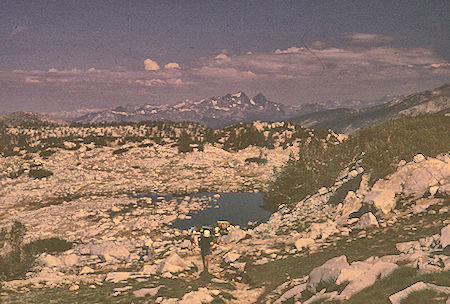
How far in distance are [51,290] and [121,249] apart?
19.6 feet

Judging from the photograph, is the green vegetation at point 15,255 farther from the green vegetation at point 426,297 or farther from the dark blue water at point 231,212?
the green vegetation at point 426,297

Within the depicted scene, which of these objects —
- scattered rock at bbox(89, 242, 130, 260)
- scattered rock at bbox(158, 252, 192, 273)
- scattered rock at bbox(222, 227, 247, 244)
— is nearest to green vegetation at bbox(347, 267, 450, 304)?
scattered rock at bbox(158, 252, 192, 273)

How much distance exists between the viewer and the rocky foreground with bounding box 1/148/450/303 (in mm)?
7721

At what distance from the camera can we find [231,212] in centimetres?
2292

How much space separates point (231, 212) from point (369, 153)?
434 inches

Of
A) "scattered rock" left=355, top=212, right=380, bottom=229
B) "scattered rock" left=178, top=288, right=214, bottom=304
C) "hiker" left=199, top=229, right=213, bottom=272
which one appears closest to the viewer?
"scattered rock" left=178, top=288, right=214, bottom=304

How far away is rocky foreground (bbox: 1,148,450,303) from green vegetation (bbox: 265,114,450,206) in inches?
33.5

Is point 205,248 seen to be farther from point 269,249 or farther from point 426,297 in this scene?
point 426,297

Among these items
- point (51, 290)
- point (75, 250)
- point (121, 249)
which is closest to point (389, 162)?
point (121, 249)

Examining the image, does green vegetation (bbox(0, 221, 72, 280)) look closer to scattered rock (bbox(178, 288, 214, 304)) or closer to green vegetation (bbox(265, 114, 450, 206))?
scattered rock (bbox(178, 288, 214, 304))

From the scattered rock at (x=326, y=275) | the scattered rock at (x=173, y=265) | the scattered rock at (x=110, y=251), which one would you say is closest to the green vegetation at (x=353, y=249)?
the scattered rock at (x=326, y=275)

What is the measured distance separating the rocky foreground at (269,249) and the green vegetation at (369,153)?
0.85 m

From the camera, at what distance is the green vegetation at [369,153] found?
1505 cm

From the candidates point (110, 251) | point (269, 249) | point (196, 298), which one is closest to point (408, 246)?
point (269, 249)
